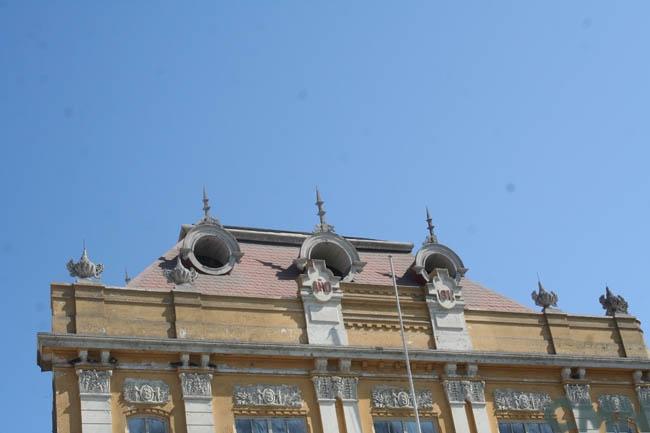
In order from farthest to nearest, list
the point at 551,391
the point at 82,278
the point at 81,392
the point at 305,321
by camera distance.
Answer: the point at 551,391 → the point at 305,321 → the point at 82,278 → the point at 81,392

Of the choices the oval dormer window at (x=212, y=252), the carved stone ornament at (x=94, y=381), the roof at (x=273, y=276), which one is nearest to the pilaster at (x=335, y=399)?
the roof at (x=273, y=276)

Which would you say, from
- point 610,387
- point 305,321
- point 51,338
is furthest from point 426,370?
point 51,338

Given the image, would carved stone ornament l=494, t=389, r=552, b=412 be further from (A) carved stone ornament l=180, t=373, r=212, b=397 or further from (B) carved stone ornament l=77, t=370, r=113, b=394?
(B) carved stone ornament l=77, t=370, r=113, b=394

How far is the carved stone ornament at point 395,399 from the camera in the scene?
33.4 metres

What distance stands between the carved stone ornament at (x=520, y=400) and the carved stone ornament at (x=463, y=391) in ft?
2.18

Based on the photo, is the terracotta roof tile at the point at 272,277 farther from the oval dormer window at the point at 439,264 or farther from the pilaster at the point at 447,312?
the pilaster at the point at 447,312

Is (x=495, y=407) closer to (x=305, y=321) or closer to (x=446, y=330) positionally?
(x=446, y=330)

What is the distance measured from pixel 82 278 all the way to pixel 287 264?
784cm

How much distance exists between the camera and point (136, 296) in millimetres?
32344

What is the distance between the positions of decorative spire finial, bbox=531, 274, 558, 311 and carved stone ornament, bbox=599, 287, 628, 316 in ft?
7.60

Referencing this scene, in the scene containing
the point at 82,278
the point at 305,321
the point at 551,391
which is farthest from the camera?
the point at 551,391

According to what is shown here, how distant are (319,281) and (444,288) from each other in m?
4.48

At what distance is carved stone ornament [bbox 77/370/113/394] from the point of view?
98.1ft

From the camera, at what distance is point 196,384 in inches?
1230
